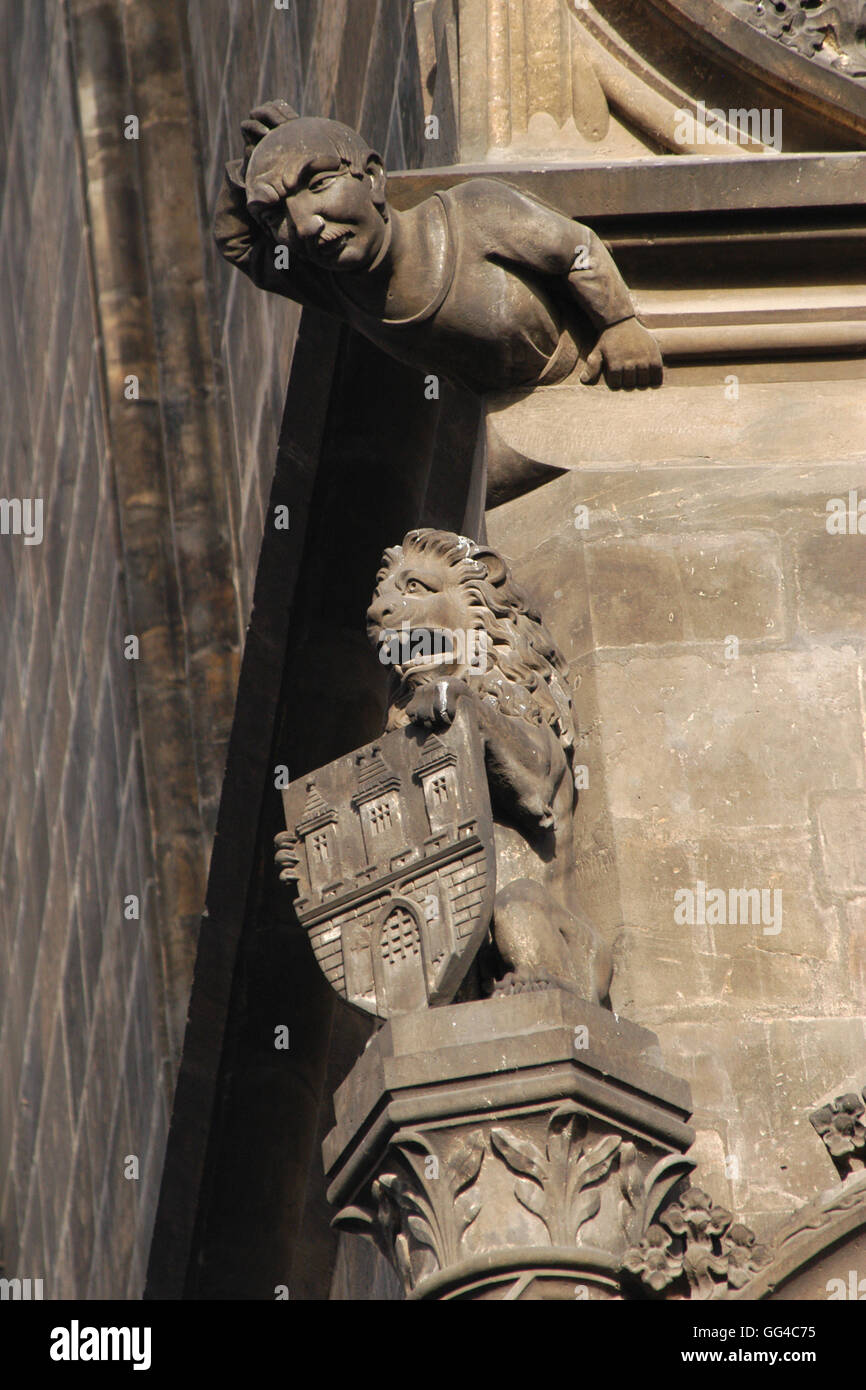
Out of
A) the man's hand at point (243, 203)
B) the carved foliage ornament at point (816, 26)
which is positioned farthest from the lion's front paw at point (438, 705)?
the carved foliage ornament at point (816, 26)

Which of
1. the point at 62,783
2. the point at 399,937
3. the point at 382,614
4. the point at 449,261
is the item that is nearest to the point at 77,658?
the point at 62,783

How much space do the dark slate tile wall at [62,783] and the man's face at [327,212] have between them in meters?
5.01

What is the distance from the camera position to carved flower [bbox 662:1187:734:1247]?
17.7 feet

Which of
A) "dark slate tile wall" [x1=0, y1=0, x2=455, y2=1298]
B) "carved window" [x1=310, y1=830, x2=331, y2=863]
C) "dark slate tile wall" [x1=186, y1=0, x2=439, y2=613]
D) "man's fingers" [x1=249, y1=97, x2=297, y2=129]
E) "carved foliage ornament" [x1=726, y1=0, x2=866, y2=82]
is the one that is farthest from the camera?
"dark slate tile wall" [x1=0, y1=0, x2=455, y2=1298]

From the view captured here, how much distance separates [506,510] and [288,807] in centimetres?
92

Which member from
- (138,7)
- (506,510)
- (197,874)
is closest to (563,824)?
(506,510)

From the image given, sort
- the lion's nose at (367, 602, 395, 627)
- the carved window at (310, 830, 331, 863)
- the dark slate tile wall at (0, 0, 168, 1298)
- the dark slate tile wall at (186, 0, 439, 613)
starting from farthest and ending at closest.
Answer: the dark slate tile wall at (0, 0, 168, 1298), the dark slate tile wall at (186, 0, 439, 613), the lion's nose at (367, 602, 395, 627), the carved window at (310, 830, 331, 863)

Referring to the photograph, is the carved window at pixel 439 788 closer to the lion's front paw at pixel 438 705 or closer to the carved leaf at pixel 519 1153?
the lion's front paw at pixel 438 705

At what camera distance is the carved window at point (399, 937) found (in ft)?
18.3

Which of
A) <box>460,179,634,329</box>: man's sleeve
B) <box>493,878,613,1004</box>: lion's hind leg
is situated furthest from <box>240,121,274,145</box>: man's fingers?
<box>493,878,613,1004</box>: lion's hind leg

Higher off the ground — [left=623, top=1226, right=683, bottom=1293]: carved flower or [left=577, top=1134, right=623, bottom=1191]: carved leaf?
[left=577, top=1134, right=623, bottom=1191]: carved leaf

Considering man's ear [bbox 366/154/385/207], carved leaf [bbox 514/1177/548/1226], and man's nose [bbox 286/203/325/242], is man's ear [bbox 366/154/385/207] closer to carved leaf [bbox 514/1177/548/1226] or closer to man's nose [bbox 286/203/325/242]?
man's nose [bbox 286/203/325/242]

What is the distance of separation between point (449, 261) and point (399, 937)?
1531 millimetres
